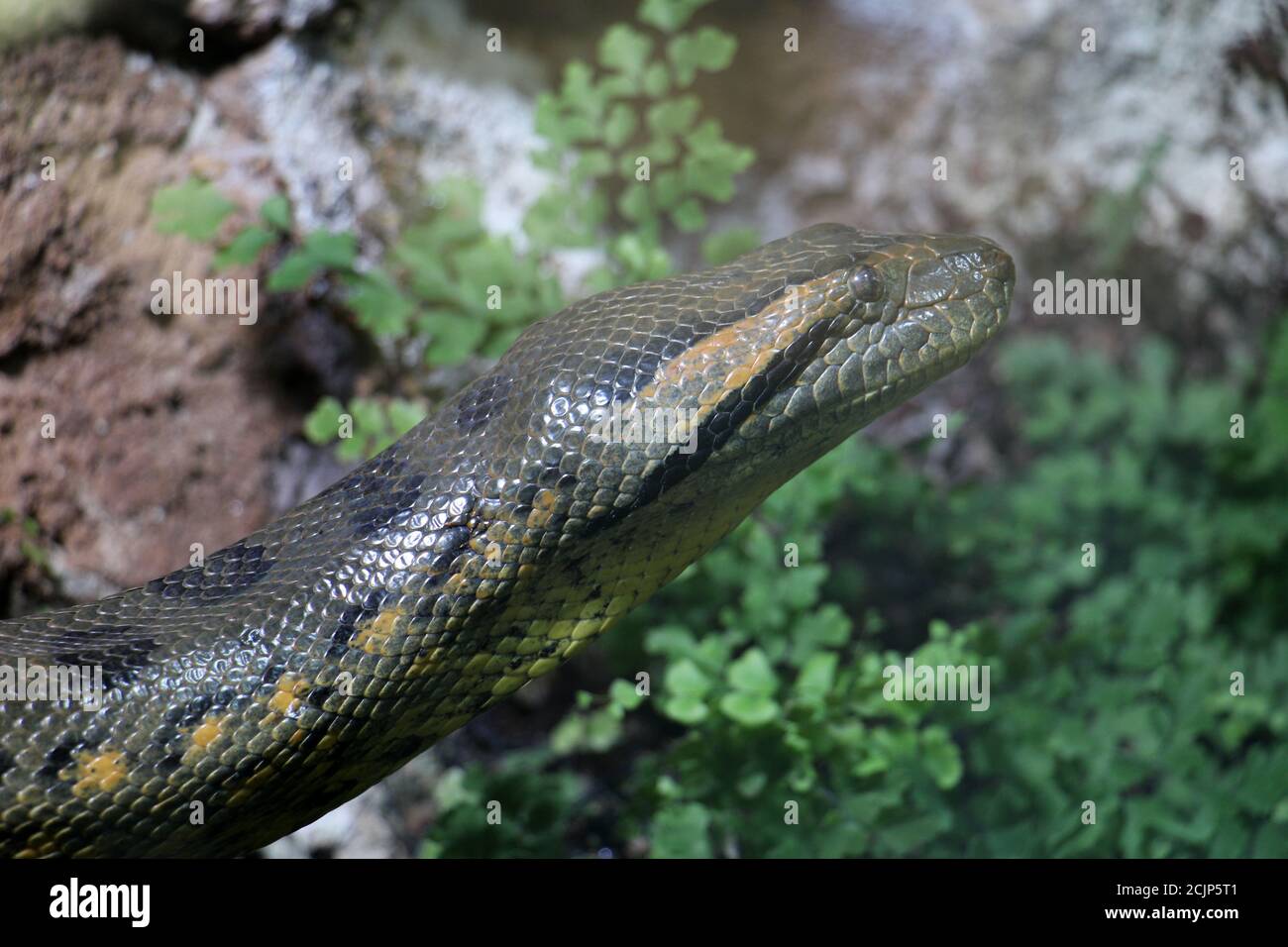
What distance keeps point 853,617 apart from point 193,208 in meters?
3.14

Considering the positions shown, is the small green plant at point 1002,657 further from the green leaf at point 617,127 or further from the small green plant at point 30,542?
the small green plant at point 30,542

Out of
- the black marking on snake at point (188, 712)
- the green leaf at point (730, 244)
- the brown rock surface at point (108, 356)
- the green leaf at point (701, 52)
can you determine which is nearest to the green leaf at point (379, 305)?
the brown rock surface at point (108, 356)

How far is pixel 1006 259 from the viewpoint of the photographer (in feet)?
10.4

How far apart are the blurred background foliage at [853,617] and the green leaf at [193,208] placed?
1 cm

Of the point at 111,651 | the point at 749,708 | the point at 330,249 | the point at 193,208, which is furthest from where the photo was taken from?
the point at 330,249

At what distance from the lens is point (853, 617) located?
4.82 meters

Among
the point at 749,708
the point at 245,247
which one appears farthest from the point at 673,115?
the point at 749,708

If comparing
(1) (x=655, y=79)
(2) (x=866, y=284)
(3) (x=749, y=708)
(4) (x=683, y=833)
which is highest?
(1) (x=655, y=79)

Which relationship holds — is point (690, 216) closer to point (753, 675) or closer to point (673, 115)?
point (673, 115)

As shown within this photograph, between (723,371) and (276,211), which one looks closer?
(723,371)
